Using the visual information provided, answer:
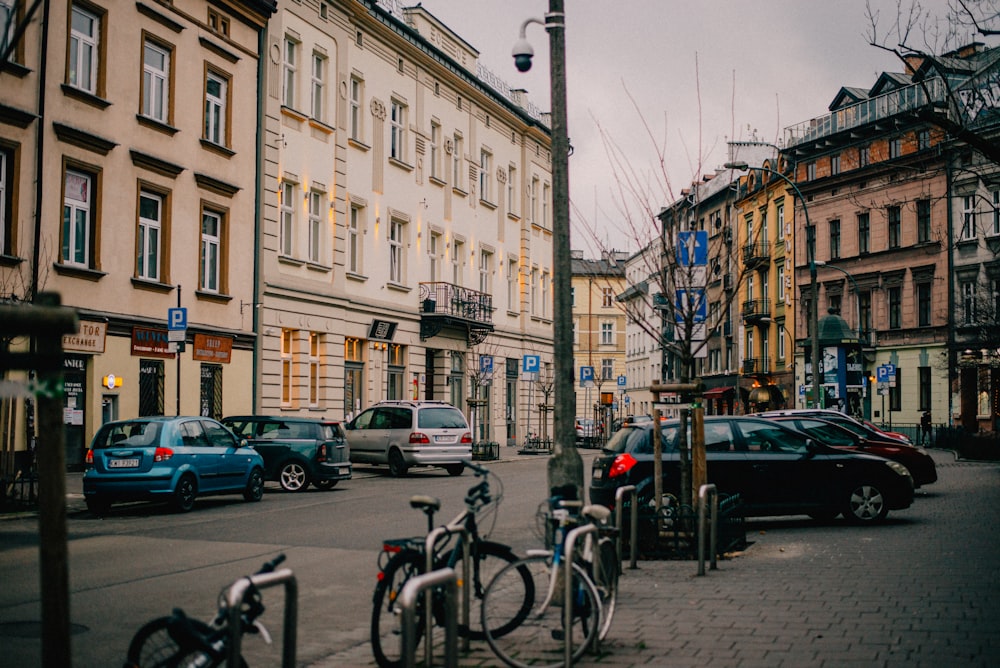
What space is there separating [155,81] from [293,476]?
1038 cm

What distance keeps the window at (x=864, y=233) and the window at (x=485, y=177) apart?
22.3 meters

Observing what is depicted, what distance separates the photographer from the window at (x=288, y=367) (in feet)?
105

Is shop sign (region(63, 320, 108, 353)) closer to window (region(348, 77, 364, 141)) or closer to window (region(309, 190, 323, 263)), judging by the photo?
window (region(309, 190, 323, 263))

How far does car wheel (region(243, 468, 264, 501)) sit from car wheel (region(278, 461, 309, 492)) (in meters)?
2.49

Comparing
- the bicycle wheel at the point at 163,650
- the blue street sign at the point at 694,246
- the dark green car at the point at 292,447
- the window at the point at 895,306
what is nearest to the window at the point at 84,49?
the dark green car at the point at 292,447

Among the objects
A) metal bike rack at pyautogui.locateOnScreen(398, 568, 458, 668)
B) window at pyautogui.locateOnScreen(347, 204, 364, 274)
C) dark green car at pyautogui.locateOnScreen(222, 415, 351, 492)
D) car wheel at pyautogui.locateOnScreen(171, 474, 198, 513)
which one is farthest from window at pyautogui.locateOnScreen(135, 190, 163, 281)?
metal bike rack at pyautogui.locateOnScreen(398, 568, 458, 668)

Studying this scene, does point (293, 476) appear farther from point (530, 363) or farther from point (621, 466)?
point (530, 363)

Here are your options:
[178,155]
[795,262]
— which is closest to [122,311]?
[178,155]

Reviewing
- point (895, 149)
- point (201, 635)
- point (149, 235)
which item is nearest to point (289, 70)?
point (149, 235)

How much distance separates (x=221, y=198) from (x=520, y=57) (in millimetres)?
18950

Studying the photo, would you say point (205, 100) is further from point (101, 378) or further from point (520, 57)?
point (520, 57)

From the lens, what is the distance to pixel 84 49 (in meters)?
24.3

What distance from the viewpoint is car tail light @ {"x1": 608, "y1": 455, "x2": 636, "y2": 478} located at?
15258 mm

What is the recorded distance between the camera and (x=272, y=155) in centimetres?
3119
